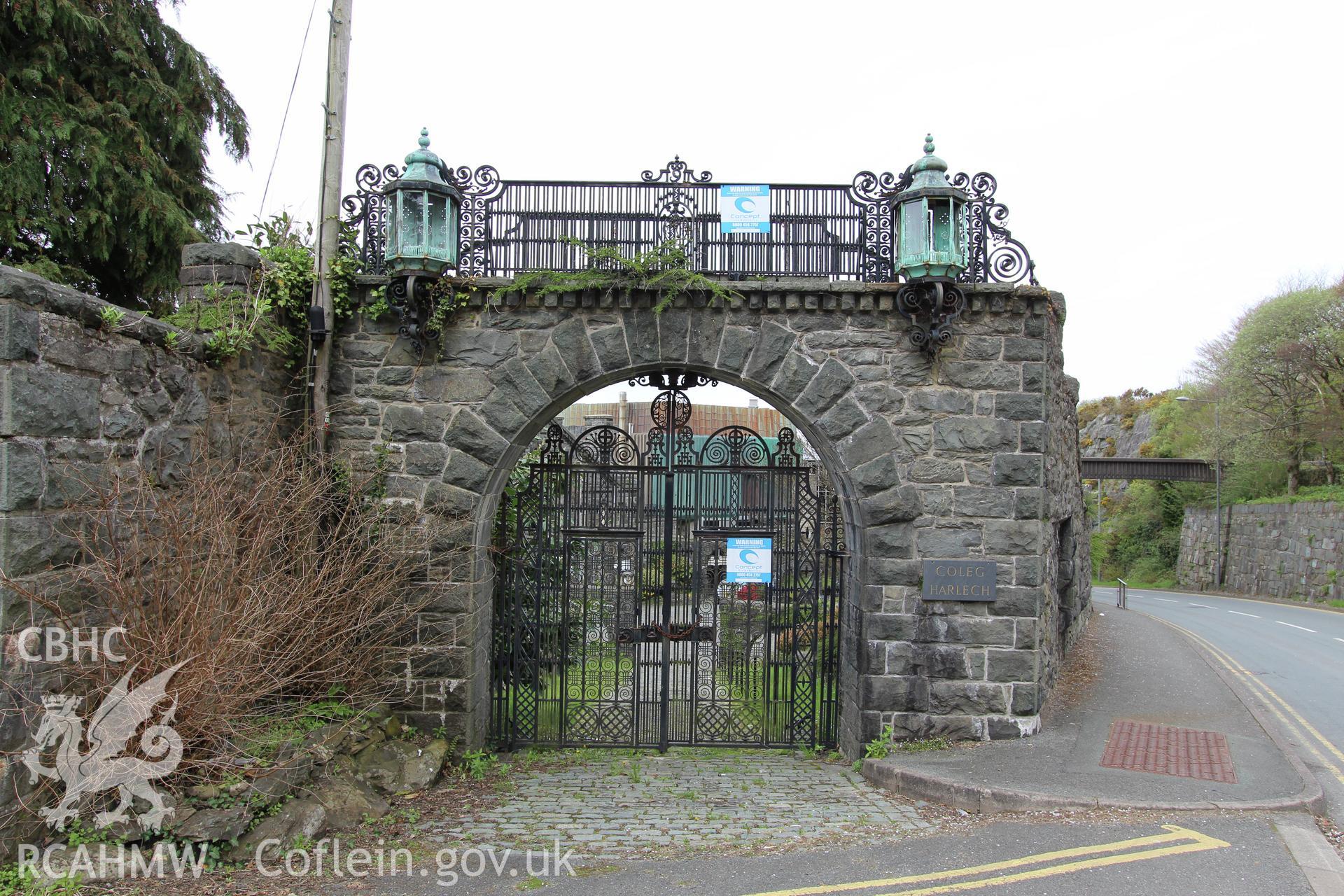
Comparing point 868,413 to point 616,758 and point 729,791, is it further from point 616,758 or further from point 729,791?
point 616,758

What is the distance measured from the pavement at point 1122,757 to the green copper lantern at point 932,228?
3680mm

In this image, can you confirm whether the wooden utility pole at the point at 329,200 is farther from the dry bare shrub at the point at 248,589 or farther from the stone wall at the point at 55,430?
the stone wall at the point at 55,430

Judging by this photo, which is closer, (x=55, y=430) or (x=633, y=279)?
(x=55, y=430)

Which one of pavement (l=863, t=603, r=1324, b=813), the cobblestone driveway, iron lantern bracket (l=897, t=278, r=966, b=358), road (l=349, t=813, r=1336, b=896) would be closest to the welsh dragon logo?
road (l=349, t=813, r=1336, b=896)

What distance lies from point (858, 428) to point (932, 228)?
5.47 ft

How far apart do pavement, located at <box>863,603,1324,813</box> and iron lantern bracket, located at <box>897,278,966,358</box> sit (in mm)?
3149

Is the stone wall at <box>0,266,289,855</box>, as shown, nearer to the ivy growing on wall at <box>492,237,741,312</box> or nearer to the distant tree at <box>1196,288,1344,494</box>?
the ivy growing on wall at <box>492,237,741,312</box>

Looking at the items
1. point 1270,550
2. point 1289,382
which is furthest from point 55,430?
point 1289,382

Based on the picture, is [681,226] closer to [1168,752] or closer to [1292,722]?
[1168,752]

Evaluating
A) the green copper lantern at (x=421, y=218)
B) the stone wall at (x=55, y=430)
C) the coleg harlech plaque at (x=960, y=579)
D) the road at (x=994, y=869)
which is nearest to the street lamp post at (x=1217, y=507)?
the coleg harlech plaque at (x=960, y=579)

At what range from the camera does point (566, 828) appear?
5512 mm

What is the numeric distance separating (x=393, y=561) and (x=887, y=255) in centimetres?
466

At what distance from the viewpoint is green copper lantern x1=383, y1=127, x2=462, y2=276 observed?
648 centimetres

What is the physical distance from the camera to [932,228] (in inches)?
259
